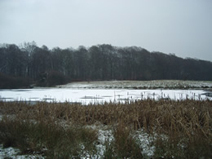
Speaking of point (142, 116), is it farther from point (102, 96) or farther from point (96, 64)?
point (96, 64)

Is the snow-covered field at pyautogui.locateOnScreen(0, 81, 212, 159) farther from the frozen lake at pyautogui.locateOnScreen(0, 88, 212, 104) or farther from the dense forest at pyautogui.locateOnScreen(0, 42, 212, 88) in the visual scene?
the dense forest at pyautogui.locateOnScreen(0, 42, 212, 88)

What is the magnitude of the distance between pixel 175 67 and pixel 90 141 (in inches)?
2818

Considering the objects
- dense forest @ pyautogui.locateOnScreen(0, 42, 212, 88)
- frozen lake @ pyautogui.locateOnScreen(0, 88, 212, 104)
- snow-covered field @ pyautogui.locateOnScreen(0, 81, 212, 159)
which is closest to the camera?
snow-covered field @ pyautogui.locateOnScreen(0, 81, 212, 159)

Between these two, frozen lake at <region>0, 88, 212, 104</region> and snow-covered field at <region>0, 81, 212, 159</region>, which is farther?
frozen lake at <region>0, 88, 212, 104</region>

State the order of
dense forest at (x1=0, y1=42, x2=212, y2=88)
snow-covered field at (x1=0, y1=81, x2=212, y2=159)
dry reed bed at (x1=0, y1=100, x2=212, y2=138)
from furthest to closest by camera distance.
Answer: dense forest at (x1=0, y1=42, x2=212, y2=88)
dry reed bed at (x1=0, y1=100, x2=212, y2=138)
snow-covered field at (x1=0, y1=81, x2=212, y2=159)

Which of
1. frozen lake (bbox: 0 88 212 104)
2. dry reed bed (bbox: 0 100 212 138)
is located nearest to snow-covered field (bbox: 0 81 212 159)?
frozen lake (bbox: 0 88 212 104)

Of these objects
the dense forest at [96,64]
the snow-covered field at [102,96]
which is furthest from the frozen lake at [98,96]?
the dense forest at [96,64]

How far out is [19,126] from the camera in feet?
13.0

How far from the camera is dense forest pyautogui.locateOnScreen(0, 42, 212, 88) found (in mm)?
52500

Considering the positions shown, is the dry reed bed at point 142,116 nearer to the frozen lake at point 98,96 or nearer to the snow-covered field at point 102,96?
the snow-covered field at point 102,96

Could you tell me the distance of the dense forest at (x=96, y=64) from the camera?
52.5m

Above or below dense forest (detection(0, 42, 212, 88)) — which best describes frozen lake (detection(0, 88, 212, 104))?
below

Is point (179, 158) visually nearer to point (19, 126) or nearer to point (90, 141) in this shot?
point (90, 141)

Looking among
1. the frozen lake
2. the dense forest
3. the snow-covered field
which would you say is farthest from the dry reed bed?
the dense forest
